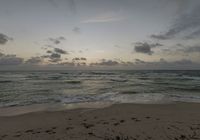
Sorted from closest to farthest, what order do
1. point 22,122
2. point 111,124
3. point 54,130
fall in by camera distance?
point 54,130, point 111,124, point 22,122

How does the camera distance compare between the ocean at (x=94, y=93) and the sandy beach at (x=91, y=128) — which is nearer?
the sandy beach at (x=91, y=128)

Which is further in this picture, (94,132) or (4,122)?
(4,122)

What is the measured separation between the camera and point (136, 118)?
7.73m

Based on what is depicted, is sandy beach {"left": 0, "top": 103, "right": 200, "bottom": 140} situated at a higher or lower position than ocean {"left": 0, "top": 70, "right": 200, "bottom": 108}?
higher

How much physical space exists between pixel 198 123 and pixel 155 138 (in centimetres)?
282

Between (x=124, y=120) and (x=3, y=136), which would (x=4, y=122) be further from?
(x=124, y=120)

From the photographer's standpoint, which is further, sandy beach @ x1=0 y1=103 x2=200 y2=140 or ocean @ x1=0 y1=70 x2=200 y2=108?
ocean @ x1=0 y1=70 x2=200 y2=108

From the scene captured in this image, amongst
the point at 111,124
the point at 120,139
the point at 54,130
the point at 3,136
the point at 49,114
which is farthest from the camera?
the point at 49,114

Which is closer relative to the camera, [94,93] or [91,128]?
[91,128]

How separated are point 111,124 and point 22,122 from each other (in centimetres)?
389

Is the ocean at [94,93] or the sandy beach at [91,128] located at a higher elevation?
the sandy beach at [91,128]

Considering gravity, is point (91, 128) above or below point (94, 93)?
above

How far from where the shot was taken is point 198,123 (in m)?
6.93

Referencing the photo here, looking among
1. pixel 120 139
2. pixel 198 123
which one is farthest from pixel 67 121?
pixel 198 123
